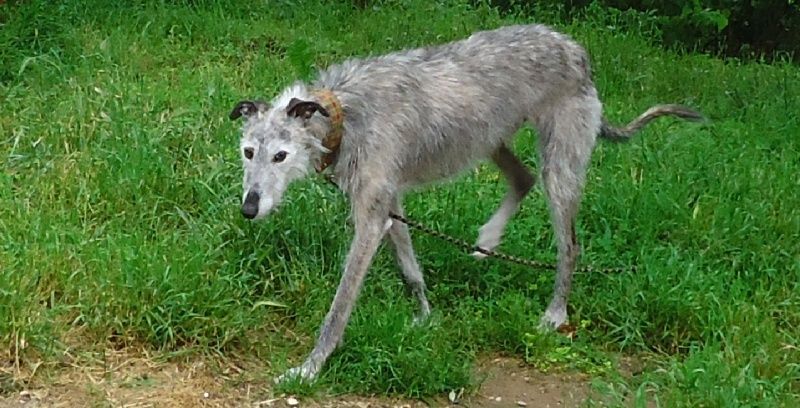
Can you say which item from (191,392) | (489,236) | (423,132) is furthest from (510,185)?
(191,392)

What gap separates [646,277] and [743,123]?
2.92 metres

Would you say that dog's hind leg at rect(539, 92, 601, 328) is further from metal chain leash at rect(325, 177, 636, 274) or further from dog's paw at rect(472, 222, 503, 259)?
dog's paw at rect(472, 222, 503, 259)

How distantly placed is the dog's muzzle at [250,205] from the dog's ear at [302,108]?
42 cm

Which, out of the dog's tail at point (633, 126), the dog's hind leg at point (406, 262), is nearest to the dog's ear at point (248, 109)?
the dog's hind leg at point (406, 262)

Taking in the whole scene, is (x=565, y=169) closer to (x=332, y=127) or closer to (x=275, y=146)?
(x=332, y=127)

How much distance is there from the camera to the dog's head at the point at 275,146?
4.94 meters

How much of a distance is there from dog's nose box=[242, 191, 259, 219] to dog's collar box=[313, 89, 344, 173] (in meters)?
A: 0.46

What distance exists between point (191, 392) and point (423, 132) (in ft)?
5.44

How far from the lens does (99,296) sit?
5.21 metres

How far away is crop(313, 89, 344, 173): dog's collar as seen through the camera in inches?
204

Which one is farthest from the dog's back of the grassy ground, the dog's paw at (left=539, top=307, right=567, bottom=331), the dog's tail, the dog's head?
the dog's paw at (left=539, top=307, right=567, bottom=331)

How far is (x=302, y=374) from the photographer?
5016mm

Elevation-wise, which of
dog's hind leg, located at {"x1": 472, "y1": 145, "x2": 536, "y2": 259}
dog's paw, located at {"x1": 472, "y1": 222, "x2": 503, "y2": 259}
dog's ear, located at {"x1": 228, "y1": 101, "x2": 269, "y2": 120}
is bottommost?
dog's paw, located at {"x1": 472, "y1": 222, "x2": 503, "y2": 259}

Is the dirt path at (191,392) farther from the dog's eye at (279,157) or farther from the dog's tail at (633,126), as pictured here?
the dog's tail at (633,126)
